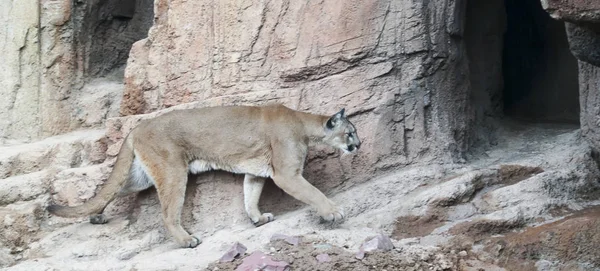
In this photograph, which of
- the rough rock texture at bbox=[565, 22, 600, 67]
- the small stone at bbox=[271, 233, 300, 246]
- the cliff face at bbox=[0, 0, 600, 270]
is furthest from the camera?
the cliff face at bbox=[0, 0, 600, 270]

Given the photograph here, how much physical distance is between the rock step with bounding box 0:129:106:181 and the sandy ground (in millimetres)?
906

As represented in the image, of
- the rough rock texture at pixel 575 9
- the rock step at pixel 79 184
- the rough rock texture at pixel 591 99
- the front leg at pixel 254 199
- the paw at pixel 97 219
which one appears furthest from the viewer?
the rock step at pixel 79 184

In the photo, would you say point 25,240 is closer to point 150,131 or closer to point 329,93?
point 150,131

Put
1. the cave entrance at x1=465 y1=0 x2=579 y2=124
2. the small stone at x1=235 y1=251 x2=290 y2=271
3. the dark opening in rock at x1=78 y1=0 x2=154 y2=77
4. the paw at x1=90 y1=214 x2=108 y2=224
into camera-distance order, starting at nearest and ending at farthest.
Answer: the small stone at x1=235 y1=251 x2=290 y2=271 → the paw at x1=90 y1=214 x2=108 y2=224 → the cave entrance at x1=465 y1=0 x2=579 y2=124 → the dark opening in rock at x1=78 y1=0 x2=154 y2=77

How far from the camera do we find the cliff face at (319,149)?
7879mm

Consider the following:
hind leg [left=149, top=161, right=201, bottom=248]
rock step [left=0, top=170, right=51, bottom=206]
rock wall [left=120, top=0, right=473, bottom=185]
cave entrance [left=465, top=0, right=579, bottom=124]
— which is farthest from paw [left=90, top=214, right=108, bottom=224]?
cave entrance [left=465, top=0, right=579, bottom=124]

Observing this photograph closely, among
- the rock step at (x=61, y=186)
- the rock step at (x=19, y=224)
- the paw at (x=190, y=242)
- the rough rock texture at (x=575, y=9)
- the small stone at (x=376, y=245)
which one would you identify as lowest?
the rock step at (x=19, y=224)

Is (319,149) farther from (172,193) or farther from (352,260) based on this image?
(352,260)

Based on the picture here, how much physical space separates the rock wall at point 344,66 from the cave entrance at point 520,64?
1122mm

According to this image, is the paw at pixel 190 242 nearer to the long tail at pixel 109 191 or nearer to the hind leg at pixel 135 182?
the hind leg at pixel 135 182

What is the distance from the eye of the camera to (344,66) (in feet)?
28.8

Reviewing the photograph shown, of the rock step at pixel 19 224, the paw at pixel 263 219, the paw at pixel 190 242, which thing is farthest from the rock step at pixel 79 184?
the paw at pixel 263 219

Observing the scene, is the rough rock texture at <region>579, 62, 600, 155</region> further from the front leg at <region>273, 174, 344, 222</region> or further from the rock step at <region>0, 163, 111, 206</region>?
the rock step at <region>0, 163, 111, 206</region>

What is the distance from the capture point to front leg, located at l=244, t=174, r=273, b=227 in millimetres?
8391
